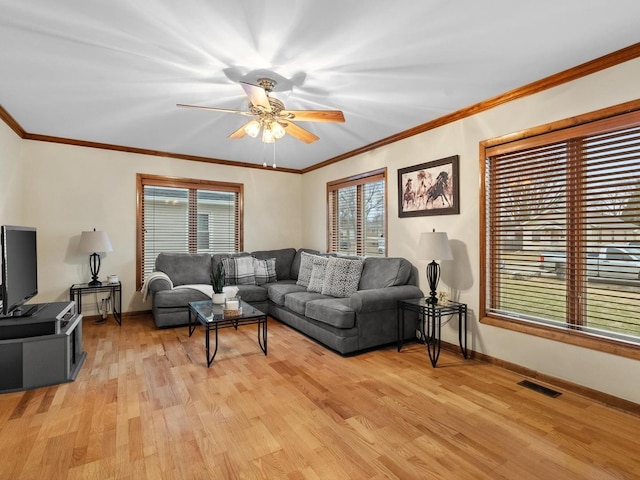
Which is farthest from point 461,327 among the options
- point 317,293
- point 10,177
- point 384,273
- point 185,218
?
point 10,177

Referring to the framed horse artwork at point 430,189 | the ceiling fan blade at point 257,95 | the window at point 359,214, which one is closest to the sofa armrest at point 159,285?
the window at point 359,214

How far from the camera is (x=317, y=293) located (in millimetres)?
4441

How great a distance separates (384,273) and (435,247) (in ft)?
2.77

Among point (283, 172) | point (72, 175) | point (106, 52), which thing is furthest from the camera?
point (283, 172)

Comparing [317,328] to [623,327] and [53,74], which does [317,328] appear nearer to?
[623,327]

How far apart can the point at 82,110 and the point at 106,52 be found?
4.79 feet

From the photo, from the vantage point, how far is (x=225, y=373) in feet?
9.63

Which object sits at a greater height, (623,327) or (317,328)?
(623,327)

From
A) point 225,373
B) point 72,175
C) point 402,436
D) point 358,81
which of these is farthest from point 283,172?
point 402,436

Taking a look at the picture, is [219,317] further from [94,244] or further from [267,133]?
[94,244]

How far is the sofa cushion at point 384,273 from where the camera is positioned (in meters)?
3.86

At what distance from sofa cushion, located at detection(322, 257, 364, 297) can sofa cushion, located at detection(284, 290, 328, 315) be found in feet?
0.52

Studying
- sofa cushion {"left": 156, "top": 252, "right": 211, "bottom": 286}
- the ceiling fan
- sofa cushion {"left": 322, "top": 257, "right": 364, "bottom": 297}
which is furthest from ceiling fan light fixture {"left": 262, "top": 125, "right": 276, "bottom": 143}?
sofa cushion {"left": 156, "top": 252, "right": 211, "bottom": 286}

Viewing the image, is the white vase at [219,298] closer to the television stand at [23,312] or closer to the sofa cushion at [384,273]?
the television stand at [23,312]
